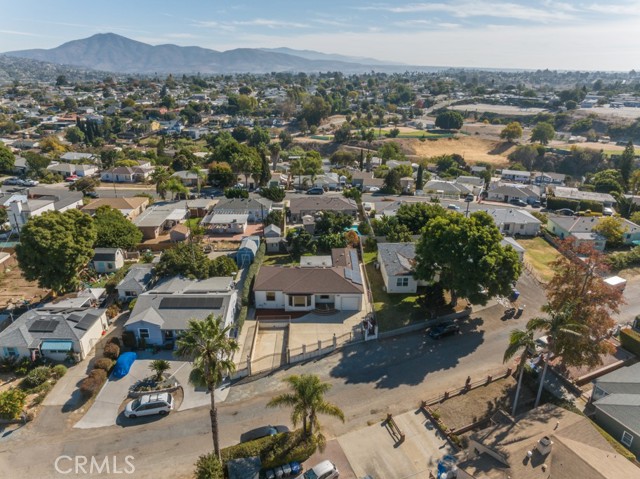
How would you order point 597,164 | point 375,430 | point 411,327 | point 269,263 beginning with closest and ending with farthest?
1. point 375,430
2. point 411,327
3. point 269,263
4. point 597,164

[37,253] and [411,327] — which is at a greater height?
[37,253]

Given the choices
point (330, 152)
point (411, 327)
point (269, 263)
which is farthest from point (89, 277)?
point (330, 152)

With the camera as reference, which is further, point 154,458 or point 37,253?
point 37,253

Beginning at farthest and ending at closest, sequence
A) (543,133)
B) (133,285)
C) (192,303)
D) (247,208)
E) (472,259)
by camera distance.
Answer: (543,133) < (247,208) < (133,285) < (192,303) < (472,259)

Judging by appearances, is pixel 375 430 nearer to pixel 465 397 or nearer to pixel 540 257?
pixel 465 397

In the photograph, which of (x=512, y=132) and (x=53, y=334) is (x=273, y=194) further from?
(x=512, y=132)

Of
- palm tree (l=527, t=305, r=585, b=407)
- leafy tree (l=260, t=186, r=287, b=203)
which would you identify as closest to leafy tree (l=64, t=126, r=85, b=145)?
leafy tree (l=260, t=186, r=287, b=203)

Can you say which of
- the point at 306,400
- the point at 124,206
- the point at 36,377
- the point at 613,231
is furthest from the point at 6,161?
the point at 613,231

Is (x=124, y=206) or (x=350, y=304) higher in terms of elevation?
(x=124, y=206)
